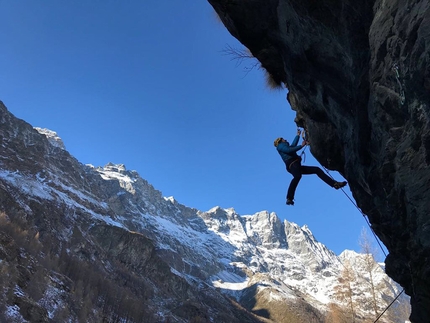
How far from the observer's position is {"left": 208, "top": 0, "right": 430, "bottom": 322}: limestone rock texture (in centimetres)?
573

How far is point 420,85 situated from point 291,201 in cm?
562

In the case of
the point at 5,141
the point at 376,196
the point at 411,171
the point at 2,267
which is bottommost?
the point at 2,267

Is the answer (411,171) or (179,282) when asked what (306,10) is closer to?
(411,171)

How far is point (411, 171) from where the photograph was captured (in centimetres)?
611

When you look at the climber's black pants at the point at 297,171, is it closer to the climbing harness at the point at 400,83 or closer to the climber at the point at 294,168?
the climber at the point at 294,168

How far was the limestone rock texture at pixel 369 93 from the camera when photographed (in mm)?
5730

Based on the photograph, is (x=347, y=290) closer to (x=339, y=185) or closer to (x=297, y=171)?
(x=339, y=185)

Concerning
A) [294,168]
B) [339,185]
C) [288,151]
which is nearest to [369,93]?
[339,185]

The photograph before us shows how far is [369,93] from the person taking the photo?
7684mm

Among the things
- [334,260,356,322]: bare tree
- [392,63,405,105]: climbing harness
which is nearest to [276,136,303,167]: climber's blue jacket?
[392,63,405,105]: climbing harness

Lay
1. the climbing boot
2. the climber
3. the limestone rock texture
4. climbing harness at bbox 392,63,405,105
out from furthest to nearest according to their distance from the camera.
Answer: the climber
the climbing boot
climbing harness at bbox 392,63,405,105
the limestone rock texture

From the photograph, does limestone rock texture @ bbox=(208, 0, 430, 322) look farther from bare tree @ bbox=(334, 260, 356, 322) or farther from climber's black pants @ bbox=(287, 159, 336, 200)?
bare tree @ bbox=(334, 260, 356, 322)

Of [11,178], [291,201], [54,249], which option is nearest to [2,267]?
[291,201]

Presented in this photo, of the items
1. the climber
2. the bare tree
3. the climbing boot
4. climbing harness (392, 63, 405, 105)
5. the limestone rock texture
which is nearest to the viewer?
the limestone rock texture
